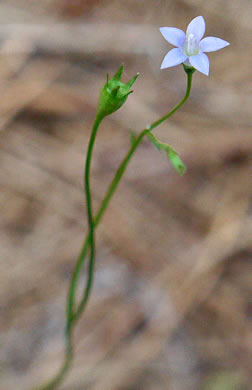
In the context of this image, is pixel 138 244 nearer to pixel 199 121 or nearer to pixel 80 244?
pixel 80 244

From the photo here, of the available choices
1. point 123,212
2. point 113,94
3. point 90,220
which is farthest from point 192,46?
point 123,212

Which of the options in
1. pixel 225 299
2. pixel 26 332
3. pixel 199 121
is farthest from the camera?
pixel 199 121

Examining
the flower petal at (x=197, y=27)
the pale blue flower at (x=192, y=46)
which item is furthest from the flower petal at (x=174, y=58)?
the flower petal at (x=197, y=27)

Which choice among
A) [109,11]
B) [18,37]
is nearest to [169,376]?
[18,37]

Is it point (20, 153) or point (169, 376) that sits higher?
point (20, 153)

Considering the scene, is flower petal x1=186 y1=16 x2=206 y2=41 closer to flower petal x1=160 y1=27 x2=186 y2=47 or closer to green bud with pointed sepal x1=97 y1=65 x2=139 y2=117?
flower petal x1=160 y1=27 x2=186 y2=47

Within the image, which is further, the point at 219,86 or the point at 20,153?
the point at 219,86

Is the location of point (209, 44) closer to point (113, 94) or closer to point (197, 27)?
point (197, 27)
